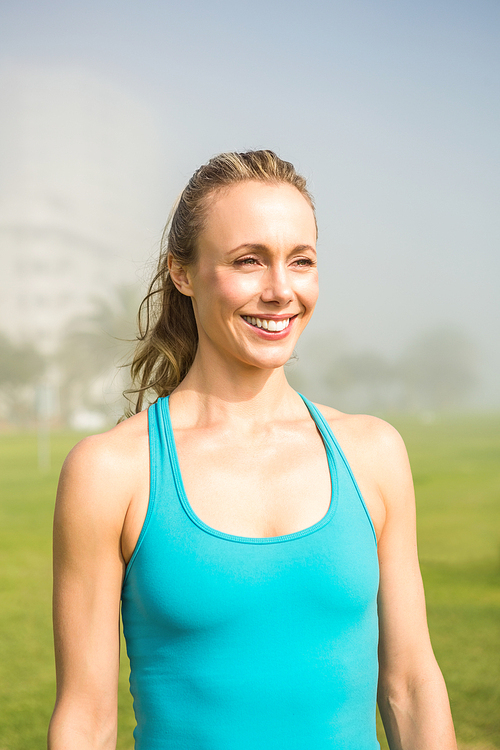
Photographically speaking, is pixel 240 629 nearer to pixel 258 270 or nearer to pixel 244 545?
pixel 244 545

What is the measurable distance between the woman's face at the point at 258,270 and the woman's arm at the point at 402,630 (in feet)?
0.85

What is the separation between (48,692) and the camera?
396 cm

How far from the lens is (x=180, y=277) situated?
1.20 metres

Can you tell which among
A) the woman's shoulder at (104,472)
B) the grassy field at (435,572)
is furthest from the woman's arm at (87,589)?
the grassy field at (435,572)

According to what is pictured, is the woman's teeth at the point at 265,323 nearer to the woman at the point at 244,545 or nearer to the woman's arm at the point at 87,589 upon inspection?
the woman at the point at 244,545

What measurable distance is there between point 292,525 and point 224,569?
13 cm

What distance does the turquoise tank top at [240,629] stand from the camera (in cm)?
97

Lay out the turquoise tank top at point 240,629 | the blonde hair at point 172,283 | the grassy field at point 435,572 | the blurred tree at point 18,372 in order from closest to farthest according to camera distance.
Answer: the turquoise tank top at point 240,629, the blonde hair at point 172,283, the grassy field at point 435,572, the blurred tree at point 18,372

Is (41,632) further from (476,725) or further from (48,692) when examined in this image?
(476,725)

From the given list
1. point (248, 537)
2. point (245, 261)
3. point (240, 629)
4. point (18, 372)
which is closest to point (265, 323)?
point (245, 261)

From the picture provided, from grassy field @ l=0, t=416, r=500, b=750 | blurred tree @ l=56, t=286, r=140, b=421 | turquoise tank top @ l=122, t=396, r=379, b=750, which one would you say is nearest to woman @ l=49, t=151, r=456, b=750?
turquoise tank top @ l=122, t=396, r=379, b=750

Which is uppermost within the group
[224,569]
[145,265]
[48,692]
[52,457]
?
[145,265]

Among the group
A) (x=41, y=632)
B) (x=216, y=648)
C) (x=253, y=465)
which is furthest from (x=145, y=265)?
(x=41, y=632)

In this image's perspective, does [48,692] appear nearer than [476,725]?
No
